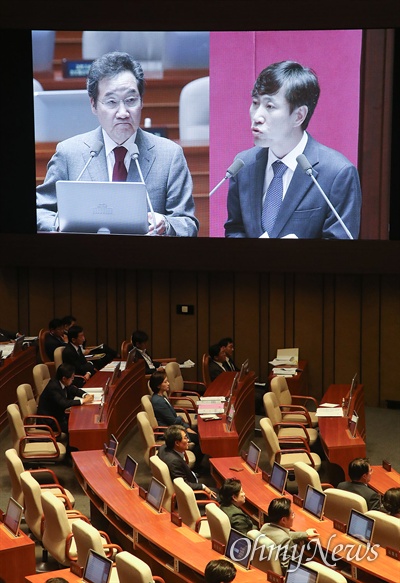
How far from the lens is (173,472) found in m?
8.76

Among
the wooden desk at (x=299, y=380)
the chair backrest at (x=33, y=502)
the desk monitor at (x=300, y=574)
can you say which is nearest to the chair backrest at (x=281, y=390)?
the wooden desk at (x=299, y=380)

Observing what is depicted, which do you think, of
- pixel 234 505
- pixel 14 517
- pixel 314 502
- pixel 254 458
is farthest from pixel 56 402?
pixel 314 502

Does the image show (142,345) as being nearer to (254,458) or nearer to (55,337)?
(55,337)

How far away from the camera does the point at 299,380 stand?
A: 484 inches

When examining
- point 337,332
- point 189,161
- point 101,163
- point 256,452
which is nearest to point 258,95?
point 189,161

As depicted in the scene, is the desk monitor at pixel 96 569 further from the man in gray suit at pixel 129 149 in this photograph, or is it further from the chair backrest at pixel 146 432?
the man in gray suit at pixel 129 149

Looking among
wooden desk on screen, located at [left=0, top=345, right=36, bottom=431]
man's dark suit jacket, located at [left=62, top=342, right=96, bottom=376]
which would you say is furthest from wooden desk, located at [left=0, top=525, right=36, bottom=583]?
man's dark suit jacket, located at [left=62, top=342, right=96, bottom=376]

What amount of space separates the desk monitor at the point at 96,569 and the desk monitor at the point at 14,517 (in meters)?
0.83

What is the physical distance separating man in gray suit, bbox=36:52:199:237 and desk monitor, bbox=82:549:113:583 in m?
6.96

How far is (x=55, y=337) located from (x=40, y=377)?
1.45m

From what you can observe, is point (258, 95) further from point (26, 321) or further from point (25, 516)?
point (25, 516)

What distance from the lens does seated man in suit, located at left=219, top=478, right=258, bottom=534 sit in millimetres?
7508

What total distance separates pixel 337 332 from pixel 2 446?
15.3 ft

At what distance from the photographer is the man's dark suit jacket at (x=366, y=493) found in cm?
807
